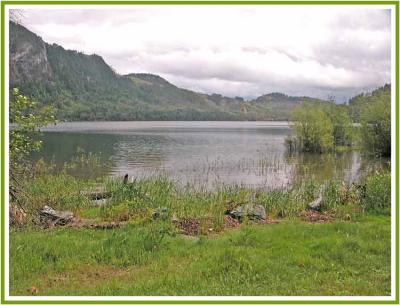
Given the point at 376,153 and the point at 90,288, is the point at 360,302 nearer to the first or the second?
the point at 90,288

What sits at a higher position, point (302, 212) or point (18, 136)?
point (18, 136)

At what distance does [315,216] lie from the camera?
54.5 feet

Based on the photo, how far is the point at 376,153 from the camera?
57500mm

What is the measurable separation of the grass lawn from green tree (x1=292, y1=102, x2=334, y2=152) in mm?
53065

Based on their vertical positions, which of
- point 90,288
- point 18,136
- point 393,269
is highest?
point 18,136

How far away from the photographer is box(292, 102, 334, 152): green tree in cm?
6462

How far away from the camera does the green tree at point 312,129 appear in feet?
212

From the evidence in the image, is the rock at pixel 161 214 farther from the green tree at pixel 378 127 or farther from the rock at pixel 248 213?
the green tree at pixel 378 127

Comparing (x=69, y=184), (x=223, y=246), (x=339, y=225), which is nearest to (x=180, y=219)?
(x=223, y=246)

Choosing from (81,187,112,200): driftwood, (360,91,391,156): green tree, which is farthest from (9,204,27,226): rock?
(360,91,391,156): green tree

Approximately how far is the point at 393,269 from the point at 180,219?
25.7ft

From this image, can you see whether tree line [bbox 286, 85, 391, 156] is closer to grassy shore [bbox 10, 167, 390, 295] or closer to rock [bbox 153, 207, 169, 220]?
grassy shore [bbox 10, 167, 390, 295]

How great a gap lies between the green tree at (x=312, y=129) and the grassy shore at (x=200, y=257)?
5003 centimetres

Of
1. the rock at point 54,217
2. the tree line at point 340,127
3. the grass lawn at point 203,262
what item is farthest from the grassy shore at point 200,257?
the tree line at point 340,127
